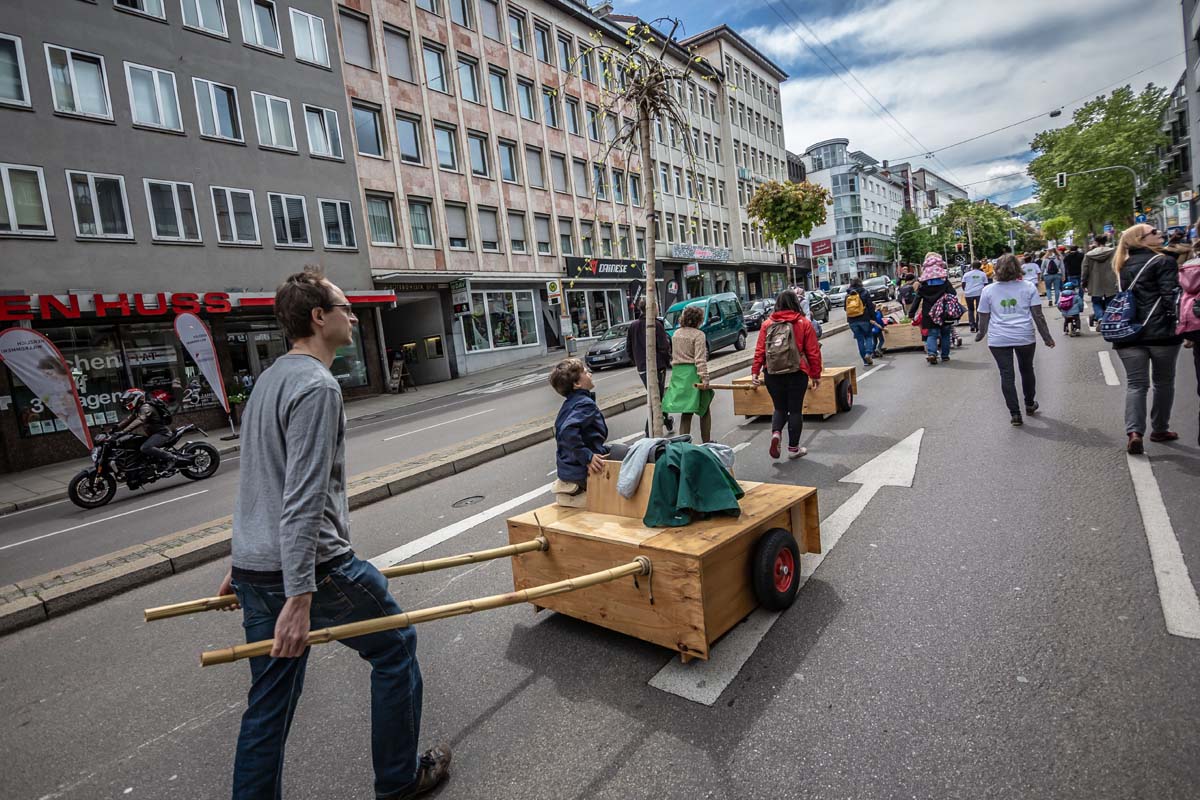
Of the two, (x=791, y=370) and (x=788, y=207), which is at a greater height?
(x=788, y=207)

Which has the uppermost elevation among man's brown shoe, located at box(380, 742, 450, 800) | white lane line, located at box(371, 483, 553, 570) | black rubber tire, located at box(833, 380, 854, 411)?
black rubber tire, located at box(833, 380, 854, 411)

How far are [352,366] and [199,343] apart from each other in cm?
680

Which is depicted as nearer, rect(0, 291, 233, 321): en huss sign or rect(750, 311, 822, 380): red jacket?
rect(750, 311, 822, 380): red jacket

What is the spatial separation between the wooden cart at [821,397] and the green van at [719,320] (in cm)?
968

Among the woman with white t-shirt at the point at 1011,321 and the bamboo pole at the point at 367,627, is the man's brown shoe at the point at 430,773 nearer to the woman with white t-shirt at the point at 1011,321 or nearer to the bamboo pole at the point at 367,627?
the bamboo pole at the point at 367,627

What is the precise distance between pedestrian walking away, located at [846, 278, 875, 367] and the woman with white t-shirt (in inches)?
179

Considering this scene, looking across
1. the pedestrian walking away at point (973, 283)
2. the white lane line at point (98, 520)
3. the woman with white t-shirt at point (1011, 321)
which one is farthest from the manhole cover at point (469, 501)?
the pedestrian walking away at point (973, 283)

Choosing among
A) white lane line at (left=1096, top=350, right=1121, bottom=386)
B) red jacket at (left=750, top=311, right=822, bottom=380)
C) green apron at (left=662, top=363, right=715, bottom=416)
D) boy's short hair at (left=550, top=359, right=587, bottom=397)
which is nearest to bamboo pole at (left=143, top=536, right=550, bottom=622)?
boy's short hair at (left=550, top=359, right=587, bottom=397)

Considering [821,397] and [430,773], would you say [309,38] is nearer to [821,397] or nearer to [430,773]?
[821,397]

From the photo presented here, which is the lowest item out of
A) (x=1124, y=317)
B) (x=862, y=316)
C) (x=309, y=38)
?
(x=1124, y=317)

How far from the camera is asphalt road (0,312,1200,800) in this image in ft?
7.86

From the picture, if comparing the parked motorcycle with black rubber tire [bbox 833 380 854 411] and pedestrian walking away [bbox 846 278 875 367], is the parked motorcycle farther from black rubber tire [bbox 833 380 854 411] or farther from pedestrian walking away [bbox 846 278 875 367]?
pedestrian walking away [bbox 846 278 875 367]

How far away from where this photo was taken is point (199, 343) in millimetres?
15914

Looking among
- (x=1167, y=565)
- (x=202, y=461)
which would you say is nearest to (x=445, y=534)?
Result: (x=1167, y=565)
